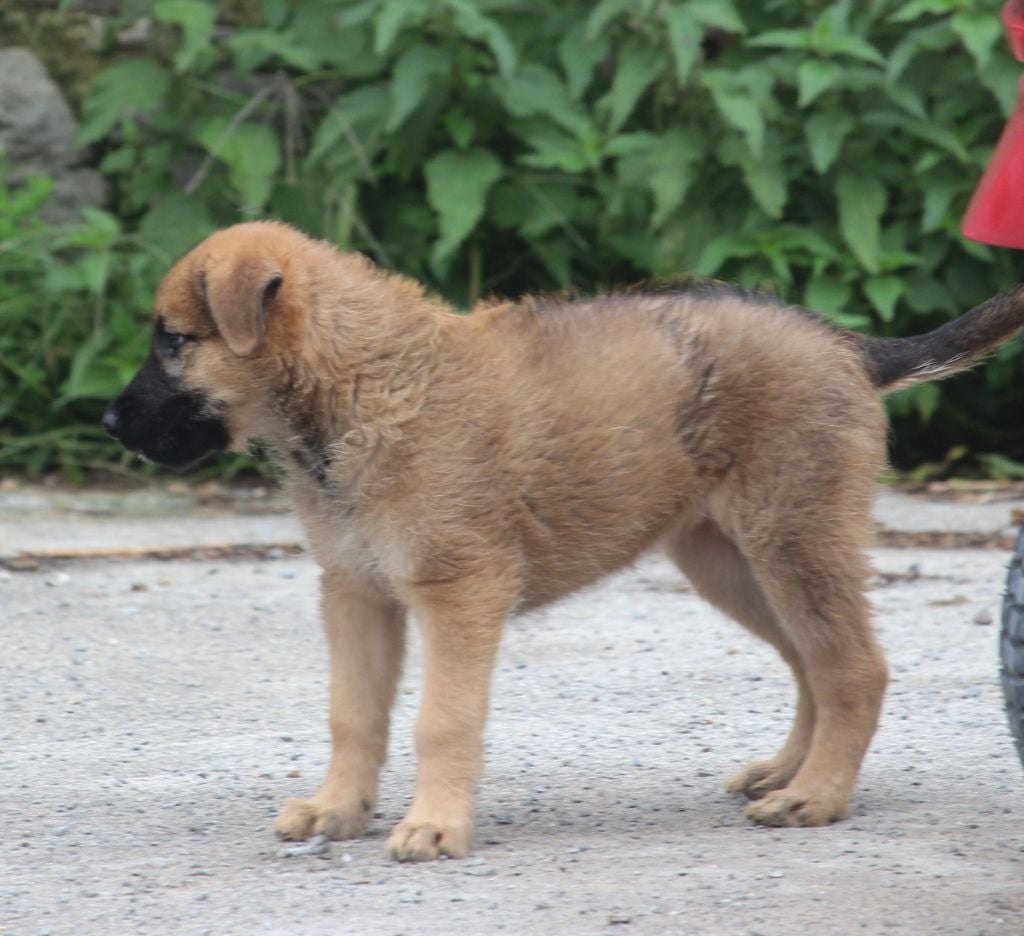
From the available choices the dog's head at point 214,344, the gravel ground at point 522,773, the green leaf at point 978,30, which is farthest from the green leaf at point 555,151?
the dog's head at point 214,344

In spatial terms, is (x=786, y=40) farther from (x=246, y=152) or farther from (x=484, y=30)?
(x=246, y=152)

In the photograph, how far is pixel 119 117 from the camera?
7957 mm

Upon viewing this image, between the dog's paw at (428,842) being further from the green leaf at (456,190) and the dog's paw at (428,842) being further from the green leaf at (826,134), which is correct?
the green leaf at (826,134)

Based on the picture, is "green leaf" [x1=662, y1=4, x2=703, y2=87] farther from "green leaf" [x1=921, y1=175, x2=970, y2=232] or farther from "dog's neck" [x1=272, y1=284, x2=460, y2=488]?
"dog's neck" [x1=272, y1=284, x2=460, y2=488]

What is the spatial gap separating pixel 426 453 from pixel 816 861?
1094mm

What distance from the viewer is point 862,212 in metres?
7.32

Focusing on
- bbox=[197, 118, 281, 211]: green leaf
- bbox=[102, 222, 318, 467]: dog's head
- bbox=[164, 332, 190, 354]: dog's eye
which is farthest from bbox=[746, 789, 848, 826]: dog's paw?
bbox=[197, 118, 281, 211]: green leaf

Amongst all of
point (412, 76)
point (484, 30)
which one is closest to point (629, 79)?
point (484, 30)

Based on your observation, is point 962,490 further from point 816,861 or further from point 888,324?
point 816,861

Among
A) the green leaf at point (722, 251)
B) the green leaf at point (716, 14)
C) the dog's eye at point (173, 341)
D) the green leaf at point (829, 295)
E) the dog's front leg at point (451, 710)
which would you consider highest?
the green leaf at point (716, 14)

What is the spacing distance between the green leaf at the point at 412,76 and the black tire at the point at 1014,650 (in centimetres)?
468

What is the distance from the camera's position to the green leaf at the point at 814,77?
277 inches

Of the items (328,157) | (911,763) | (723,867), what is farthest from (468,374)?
(328,157)

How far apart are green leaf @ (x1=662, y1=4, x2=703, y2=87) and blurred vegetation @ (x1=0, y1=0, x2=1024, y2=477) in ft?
0.05
